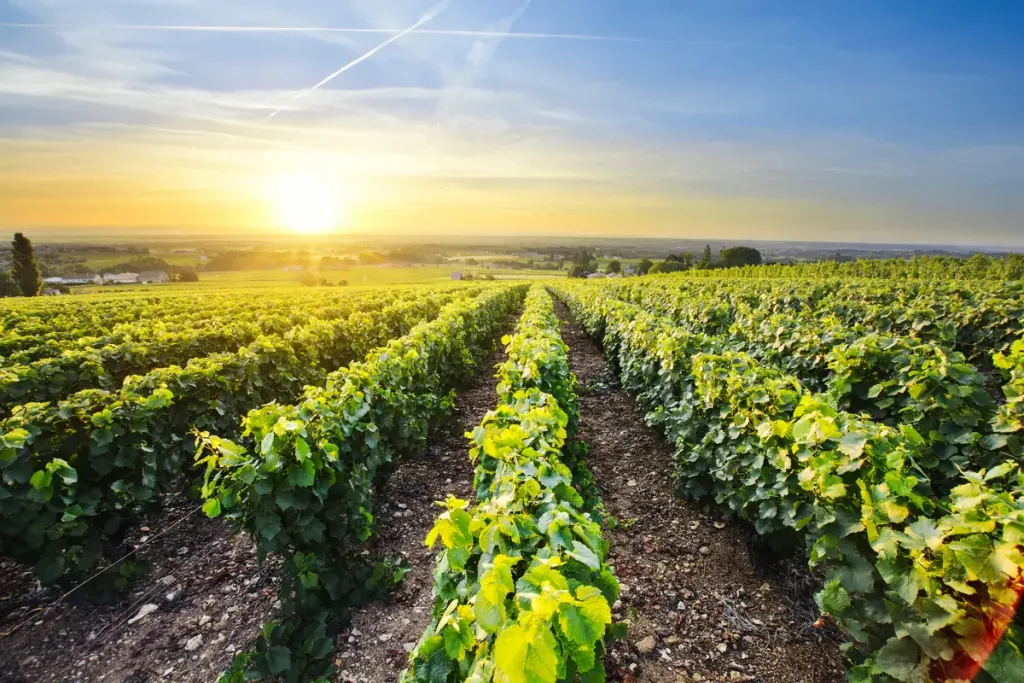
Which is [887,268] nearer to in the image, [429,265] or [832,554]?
[832,554]

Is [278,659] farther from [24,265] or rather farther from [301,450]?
[24,265]

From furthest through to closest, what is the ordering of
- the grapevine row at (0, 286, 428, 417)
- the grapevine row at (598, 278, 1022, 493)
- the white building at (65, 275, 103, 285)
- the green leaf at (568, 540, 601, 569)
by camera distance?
the white building at (65, 275, 103, 285) → the grapevine row at (0, 286, 428, 417) → the grapevine row at (598, 278, 1022, 493) → the green leaf at (568, 540, 601, 569)

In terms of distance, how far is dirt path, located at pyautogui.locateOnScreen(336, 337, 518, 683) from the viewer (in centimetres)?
399

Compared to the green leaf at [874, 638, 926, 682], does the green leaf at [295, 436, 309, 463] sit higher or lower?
higher

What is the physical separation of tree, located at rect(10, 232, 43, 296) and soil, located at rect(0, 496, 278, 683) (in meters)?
94.3

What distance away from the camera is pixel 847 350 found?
6.29m

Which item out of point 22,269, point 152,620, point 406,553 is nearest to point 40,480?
point 152,620

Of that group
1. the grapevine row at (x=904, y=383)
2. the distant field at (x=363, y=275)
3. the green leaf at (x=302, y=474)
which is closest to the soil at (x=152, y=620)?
the green leaf at (x=302, y=474)

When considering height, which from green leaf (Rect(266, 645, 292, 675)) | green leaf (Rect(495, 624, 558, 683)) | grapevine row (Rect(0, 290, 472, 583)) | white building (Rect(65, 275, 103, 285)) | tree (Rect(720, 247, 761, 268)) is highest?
tree (Rect(720, 247, 761, 268))

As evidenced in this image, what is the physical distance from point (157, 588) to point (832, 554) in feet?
19.8

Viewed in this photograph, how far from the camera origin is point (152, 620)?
4.50 metres

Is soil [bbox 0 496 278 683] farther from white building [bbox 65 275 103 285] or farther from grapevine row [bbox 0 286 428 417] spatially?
white building [bbox 65 275 103 285]

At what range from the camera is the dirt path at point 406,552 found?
3.99 metres

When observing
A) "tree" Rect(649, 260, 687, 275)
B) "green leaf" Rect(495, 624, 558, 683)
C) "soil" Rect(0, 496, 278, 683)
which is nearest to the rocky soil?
"soil" Rect(0, 496, 278, 683)
